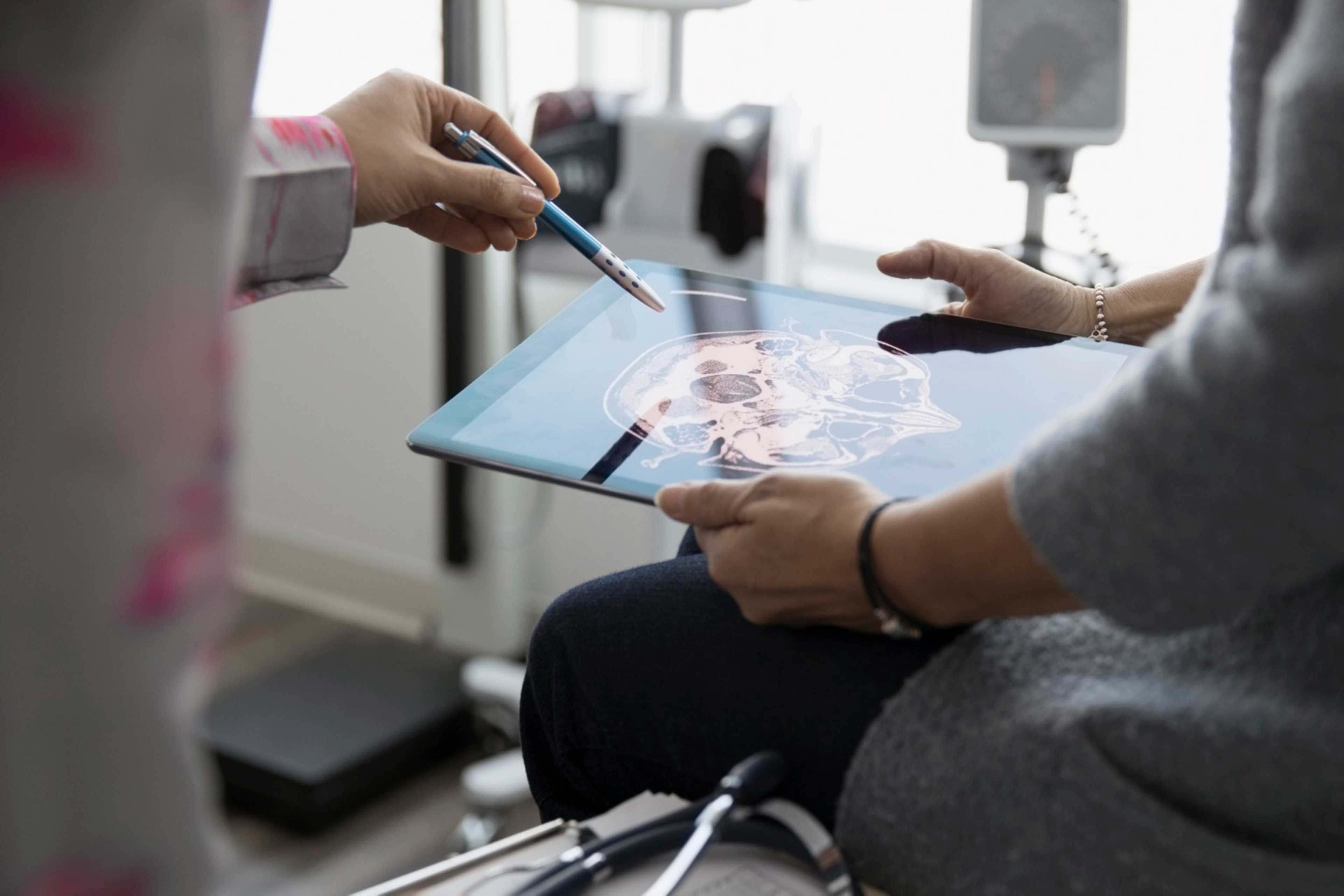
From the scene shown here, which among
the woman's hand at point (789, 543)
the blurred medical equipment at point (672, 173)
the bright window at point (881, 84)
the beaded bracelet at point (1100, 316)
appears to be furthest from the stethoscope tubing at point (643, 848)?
the bright window at point (881, 84)

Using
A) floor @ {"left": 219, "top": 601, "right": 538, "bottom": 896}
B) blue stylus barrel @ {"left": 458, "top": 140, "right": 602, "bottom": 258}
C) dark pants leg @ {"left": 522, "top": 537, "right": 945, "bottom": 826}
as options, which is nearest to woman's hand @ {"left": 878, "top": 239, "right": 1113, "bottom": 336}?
blue stylus barrel @ {"left": 458, "top": 140, "right": 602, "bottom": 258}

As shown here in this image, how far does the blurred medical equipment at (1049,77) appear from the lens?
4.85 ft

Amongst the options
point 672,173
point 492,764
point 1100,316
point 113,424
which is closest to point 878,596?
point 113,424

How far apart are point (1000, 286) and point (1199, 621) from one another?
49cm

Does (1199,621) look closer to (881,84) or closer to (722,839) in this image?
(722,839)

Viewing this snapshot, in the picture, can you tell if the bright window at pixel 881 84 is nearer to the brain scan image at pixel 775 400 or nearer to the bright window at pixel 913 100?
the bright window at pixel 913 100

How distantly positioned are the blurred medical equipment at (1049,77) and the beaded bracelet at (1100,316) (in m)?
0.51

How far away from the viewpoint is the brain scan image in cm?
74

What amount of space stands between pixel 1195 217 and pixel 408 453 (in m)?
1.42

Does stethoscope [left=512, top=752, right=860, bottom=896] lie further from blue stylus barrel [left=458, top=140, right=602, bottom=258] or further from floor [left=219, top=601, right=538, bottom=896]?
floor [left=219, top=601, right=538, bottom=896]

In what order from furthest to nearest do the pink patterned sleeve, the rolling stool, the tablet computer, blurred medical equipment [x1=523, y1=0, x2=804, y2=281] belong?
the rolling stool < blurred medical equipment [x1=523, y1=0, x2=804, y2=281] < the pink patterned sleeve < the tablet computer

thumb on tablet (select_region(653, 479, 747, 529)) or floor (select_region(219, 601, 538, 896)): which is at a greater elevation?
thumb on tablet (select_region(653, 479, 747, 529))

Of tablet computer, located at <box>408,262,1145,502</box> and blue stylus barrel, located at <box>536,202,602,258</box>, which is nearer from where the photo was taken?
tablet computer, located at <box>408,262,1145,502</box>

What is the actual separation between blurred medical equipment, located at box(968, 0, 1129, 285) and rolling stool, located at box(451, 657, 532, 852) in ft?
3.11
